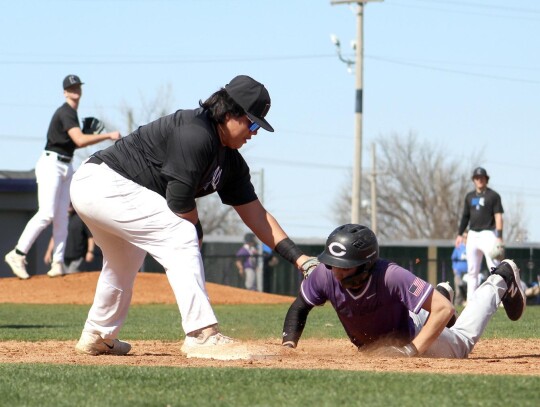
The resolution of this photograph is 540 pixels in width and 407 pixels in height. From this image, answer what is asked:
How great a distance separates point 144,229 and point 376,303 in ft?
5.17

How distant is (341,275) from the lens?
718cm

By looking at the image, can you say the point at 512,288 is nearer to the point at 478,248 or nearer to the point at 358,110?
the point at 478,248

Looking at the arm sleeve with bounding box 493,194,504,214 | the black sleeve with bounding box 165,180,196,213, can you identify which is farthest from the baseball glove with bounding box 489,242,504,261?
the black sleeve with bounding box 165,180,196,213

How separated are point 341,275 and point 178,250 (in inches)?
41.3

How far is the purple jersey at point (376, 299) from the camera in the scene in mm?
7227

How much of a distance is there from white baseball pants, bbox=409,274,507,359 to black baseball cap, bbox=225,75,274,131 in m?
1.79

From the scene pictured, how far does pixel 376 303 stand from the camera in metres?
7.36

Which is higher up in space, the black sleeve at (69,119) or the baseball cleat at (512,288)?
the black sleeve at (69,119)

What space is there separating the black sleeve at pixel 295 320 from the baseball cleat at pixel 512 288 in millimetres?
1666

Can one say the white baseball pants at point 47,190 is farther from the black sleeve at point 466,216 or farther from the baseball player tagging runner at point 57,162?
the black sleeve at point 466,216

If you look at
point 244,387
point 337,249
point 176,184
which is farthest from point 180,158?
point 244,387

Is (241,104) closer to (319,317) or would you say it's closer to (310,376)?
(310,376)

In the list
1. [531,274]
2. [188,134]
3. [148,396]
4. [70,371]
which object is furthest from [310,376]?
[531,274]

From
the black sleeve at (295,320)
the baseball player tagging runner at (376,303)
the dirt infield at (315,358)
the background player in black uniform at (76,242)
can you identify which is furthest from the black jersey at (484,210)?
the black sleeve at (295,320)
